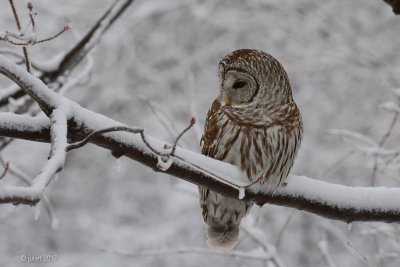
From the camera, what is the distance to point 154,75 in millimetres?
9930

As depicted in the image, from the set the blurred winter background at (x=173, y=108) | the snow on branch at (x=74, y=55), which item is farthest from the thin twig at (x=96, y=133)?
the blurred winter background at (x=173, y=108)

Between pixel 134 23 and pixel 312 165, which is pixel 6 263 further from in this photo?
pixel 312 165

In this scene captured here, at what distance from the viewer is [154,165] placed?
221 centimetres

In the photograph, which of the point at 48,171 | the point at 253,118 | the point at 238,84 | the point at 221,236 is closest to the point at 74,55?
the point at 238,84

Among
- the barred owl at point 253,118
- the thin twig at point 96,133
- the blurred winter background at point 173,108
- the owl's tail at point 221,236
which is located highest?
the thin twig at point 96,133

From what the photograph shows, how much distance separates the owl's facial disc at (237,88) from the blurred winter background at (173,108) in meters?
5.72

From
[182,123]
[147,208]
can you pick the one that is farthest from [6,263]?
[182,123]

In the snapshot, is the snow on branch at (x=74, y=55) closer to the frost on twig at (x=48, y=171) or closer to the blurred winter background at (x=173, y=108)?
the frost on twig at (x=48, y=171)

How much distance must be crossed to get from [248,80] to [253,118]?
0.64 feet

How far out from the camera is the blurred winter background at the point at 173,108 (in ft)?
29.8

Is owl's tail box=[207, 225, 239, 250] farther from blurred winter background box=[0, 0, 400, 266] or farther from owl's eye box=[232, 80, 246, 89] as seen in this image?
blurred winter background box=[0, 0, 400, 266]

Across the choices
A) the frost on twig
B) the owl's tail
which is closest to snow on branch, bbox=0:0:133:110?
the owl's tail

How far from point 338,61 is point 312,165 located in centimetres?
174

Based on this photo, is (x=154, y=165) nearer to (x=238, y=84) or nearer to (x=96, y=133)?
(x=96, y=133)
